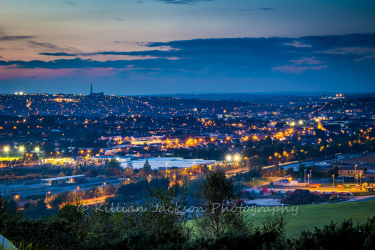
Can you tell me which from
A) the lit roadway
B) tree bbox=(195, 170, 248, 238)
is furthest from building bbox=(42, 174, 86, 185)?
tree bbox=(195, 170, 248, 238)

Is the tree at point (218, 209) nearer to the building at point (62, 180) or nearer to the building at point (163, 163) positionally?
the building at point (62, 180)

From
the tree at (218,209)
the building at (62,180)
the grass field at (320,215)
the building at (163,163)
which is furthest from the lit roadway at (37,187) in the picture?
the tree at (218,209)

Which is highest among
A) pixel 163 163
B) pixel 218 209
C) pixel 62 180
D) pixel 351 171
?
pixel 218 209

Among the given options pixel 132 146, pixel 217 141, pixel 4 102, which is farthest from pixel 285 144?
pixel 4 102

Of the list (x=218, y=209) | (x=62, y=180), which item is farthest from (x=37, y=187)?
(x=218, y=209)

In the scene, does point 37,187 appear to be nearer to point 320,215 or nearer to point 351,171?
point 351,171

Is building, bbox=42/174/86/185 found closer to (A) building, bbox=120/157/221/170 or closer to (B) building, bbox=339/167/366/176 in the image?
(A) building, bbox=120/157/221/170

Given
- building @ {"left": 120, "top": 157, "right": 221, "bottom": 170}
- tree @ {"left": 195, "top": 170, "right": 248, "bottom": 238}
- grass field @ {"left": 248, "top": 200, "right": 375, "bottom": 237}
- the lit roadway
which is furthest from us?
building @ {"left": 120, "top": 157, "right": 221, "bottom": 170}
